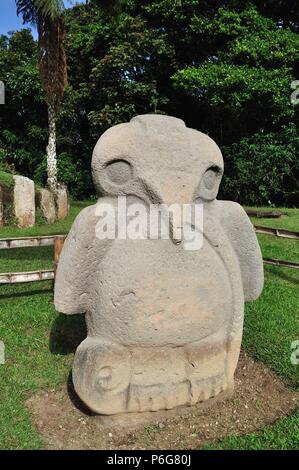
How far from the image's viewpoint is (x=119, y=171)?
293cm

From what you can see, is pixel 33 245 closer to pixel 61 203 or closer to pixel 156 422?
pixel 156 422

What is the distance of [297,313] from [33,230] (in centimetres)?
601

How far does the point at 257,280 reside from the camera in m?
3.44

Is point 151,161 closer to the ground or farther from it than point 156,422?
farther from it

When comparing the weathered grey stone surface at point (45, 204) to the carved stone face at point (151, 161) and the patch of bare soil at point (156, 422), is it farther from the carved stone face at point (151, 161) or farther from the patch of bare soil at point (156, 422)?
the carved stone face at point (151, 161)

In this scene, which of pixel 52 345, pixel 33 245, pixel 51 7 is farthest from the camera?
pixel 51 7

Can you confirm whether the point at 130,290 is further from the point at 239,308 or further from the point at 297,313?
the point at 297,313

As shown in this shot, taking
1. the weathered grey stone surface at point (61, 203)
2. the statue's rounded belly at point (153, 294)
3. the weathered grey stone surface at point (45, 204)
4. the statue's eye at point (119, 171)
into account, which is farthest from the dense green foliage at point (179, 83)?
the statue's rounded belly at point (153, 294)

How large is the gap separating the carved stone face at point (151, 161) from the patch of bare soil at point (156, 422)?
140cm

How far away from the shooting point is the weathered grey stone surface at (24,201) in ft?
31.3

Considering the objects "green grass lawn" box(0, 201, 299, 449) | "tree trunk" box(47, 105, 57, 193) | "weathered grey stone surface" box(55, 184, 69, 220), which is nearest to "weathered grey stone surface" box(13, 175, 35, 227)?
"weathered grey stone surface" box(55, 184, 69, 220)

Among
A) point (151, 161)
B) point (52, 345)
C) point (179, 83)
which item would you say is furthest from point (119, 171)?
point (179, 83)

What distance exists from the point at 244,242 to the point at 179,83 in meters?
11.0

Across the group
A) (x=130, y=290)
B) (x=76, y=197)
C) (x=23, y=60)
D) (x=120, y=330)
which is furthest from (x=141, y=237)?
(x=23, y=60)
